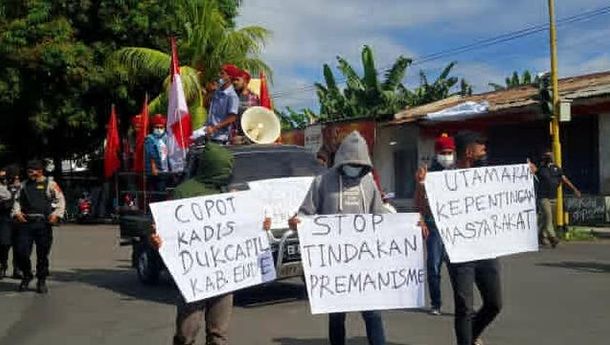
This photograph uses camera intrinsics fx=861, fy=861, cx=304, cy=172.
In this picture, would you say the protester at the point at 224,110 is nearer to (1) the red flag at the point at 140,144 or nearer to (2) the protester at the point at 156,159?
(2) the protester at the point at 156,159

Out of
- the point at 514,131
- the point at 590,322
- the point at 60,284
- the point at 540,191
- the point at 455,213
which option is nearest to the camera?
the point at 455,213

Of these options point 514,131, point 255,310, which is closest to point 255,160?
point 255,310

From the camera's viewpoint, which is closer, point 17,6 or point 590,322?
point 590,322

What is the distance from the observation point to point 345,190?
6.26 metres

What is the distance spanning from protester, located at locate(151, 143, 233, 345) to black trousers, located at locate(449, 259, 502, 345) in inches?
67.2

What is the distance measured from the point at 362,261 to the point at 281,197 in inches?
155

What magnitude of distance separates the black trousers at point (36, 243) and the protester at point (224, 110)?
260cm

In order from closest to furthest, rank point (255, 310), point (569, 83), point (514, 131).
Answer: point (255, 310)
point (514, 131)
point (569, 83)

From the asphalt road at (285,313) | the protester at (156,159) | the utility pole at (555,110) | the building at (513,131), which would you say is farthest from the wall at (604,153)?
the protester at (156,159)

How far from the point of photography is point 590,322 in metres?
8.41

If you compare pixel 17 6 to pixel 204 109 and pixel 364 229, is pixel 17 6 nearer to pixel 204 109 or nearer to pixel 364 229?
pixel 204 109

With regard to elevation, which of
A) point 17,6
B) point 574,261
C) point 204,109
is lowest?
point 574,261

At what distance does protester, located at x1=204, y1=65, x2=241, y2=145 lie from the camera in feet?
39.0

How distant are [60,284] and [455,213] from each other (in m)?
8.25
